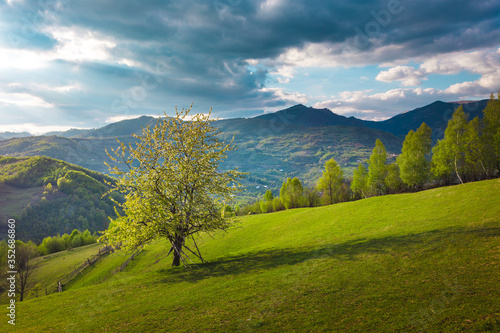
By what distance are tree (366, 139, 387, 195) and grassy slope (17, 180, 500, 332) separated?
50.0 metres

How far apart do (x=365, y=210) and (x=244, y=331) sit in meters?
32.1

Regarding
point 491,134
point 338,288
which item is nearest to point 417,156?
point 491,134

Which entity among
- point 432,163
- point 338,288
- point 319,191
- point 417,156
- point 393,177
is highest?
point 417,156

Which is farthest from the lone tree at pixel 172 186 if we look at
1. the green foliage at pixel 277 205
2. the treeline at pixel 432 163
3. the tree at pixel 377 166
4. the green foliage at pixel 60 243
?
the green foliage at pixel 60 243

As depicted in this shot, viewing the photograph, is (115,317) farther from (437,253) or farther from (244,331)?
(437,253)

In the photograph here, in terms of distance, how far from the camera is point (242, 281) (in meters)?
19.8

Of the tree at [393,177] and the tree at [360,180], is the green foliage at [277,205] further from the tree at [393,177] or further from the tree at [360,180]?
the tree at [393,177]

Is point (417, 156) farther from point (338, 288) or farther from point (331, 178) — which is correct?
point (338, 288)

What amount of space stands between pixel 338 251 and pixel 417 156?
199ft

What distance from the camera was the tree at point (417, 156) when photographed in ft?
222

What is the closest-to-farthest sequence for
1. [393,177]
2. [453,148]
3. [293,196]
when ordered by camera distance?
1. [453,148]
2. [393,177]
3. [293,196]

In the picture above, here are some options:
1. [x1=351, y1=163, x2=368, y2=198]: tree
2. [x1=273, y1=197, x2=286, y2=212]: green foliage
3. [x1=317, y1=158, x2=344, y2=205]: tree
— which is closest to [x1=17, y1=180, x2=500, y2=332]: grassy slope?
[x1=317, y1=158, x2=344, y2=205]: tree

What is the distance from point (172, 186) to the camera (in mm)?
26812

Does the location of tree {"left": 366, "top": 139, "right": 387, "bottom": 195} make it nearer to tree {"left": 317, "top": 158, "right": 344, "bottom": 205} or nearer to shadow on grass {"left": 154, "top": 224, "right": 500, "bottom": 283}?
tree {"left": 317, "top": 158, "right": 344, "bottom": 205}
